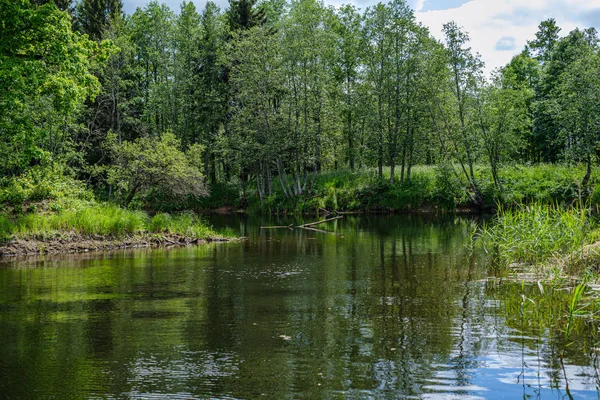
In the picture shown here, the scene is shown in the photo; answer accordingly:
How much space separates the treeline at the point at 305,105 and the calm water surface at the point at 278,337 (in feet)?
47.4

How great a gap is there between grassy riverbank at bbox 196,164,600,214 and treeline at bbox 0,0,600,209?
2.49ft

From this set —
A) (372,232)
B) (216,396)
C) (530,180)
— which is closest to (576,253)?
(216,396)

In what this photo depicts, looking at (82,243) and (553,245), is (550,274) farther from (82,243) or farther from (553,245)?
(82,243)

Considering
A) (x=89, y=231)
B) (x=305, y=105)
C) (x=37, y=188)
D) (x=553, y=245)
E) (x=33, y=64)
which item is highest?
(x=305, y=105)

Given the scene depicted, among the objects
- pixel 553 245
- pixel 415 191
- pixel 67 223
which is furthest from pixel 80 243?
pixel 415 191

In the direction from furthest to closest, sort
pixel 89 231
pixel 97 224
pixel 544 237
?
pixel 97 224 → pixel 89 231 → pixel 544 237

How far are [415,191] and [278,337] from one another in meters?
37.2

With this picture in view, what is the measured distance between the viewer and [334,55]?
181 feet

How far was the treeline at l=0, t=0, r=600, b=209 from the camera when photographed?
36.3m

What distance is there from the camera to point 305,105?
149 feet

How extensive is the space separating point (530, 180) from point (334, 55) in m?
24.3

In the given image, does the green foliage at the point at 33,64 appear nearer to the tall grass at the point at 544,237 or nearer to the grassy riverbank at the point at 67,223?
the grassy riverbank at the point at 67,223

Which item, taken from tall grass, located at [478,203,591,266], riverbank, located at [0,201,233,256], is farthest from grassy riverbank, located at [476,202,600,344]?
riverbank, located at [0,201,233,256]

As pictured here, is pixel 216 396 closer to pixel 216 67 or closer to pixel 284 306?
pixel 284 306
